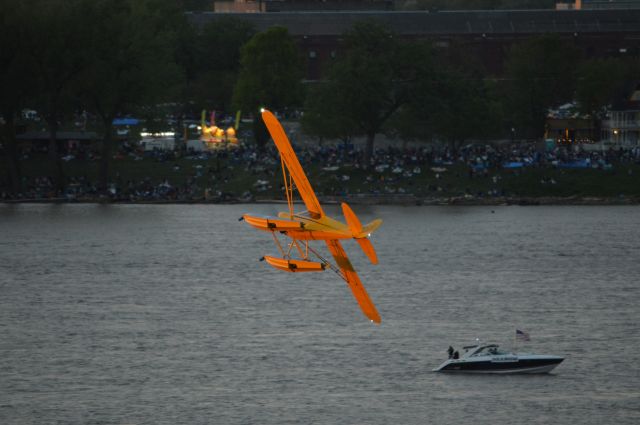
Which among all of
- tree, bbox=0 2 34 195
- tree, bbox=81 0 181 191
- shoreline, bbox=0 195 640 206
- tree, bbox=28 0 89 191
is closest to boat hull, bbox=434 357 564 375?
shoreline, bbox=0 195 640 206

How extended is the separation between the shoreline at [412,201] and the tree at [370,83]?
33.7 ft

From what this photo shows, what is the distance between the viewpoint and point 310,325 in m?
113

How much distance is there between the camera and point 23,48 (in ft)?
604

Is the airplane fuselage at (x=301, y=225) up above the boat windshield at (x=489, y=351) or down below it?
above

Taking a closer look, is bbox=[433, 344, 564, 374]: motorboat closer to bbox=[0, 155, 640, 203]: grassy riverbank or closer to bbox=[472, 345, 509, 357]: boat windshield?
bbox=[472, 345, 509, 357]: boat windshield

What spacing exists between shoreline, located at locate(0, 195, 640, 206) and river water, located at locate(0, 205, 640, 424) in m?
1.34

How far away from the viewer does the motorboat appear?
96.6 m

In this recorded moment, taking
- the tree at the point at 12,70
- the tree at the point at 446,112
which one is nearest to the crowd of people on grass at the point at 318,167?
the tree at the point at 446,112

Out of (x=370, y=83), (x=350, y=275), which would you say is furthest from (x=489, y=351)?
(x=370, y=83)

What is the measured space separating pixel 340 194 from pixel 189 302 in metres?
53.4

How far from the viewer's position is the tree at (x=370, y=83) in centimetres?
19012

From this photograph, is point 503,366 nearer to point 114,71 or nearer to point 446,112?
point 446,112

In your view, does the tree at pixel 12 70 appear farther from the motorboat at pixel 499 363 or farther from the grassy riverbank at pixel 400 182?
the motorboat at pixel 499 363

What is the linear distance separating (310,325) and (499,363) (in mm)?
19557
